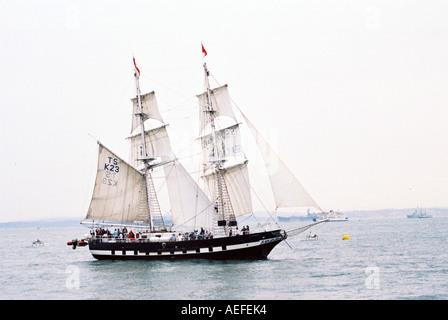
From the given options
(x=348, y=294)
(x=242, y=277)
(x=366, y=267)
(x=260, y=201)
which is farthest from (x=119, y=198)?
(x=348, y=294)

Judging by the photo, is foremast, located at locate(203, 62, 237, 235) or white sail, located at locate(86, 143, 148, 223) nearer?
foremast, located at locate(203, 62, 237, 235)

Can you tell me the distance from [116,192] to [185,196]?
23.3ft

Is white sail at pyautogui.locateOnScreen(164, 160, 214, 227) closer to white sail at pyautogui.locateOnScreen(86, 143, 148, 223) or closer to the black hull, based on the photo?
white sail at pyautogui.locateOnScreen(86, 143, 148, 223)

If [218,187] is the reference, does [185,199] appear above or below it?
below

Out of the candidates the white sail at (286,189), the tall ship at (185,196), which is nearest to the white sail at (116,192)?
the tall ship at (185,196)

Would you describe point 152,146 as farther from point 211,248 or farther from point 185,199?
point 211,248

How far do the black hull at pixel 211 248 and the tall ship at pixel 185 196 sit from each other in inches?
3.5

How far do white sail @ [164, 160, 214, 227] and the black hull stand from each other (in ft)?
13.6

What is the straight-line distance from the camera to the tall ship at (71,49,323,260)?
46.6 m

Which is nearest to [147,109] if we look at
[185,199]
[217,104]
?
[217,104]

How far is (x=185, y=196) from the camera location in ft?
171

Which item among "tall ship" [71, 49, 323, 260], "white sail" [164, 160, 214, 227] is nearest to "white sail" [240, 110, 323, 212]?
"tall ship" [71, 49, 323, 260]

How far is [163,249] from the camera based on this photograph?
4816cm
